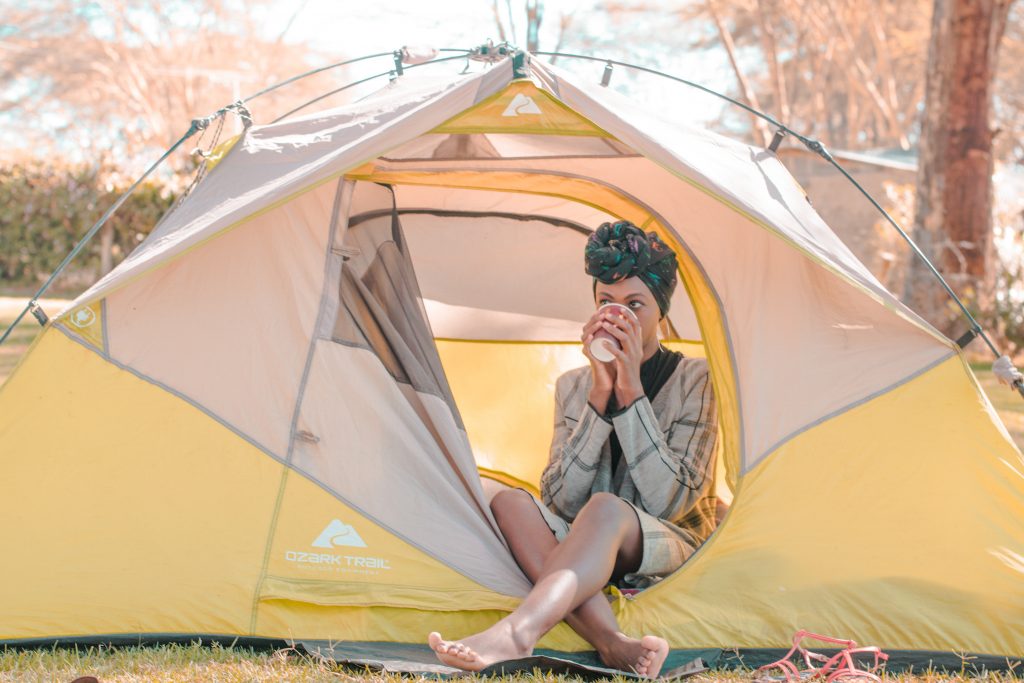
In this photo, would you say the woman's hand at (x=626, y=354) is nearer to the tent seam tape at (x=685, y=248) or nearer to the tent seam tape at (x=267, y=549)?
the tent seam tape at (x=685, y=248)

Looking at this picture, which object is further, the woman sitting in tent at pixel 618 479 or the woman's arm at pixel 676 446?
the woman's arm at pixel 676 446

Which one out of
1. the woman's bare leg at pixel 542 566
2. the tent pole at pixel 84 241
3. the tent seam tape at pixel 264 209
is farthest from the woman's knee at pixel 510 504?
the tent pole at pixel 84 241

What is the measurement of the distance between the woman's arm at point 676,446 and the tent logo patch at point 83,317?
123 cm

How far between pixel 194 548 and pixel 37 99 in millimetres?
21918

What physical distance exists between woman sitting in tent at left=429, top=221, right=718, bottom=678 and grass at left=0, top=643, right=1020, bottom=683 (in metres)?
0.15

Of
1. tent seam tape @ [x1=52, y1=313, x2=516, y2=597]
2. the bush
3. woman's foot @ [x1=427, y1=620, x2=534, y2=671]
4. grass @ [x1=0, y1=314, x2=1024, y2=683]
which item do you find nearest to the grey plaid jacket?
tent seam tape @ [x1=52, y1=313, x2=516, y2=597]

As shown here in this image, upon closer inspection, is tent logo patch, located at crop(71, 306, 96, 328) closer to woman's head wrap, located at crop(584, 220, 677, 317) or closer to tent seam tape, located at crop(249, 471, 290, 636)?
tent seam tape, located at crop(249, 471, 290, 636)

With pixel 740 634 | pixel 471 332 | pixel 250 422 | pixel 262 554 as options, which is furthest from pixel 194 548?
pixel 471 332

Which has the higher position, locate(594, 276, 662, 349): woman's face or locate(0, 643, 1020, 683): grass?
locate(594, 276, 662, 349): woman's face

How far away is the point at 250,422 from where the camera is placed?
8.64 ft

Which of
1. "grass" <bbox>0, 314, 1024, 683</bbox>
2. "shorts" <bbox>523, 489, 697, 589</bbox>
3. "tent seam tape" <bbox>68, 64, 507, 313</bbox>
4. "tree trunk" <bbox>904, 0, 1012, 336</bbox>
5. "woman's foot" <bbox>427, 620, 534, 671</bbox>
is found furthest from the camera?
"tree trunk" <bbox>904, 0, 1012, 336</bbox>

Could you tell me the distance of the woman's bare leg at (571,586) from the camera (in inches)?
84.4

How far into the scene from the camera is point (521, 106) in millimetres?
2656

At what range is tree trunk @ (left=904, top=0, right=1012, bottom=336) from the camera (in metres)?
6.74
